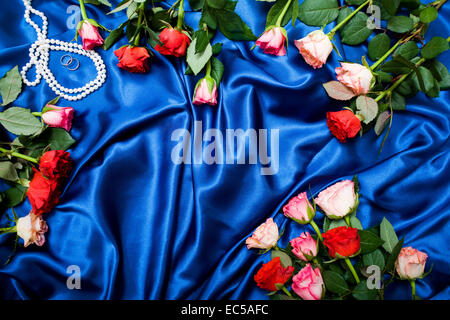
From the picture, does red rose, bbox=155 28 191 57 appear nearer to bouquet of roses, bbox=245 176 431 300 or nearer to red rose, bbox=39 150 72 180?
red rose, bbox=39 150 72 180

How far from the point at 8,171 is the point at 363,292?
33.8 inches

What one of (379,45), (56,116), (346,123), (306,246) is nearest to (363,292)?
(306,246)

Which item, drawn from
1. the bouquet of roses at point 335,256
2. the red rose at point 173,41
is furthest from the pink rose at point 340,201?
the red rose at point 173,41

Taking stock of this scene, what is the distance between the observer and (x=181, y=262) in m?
0.86

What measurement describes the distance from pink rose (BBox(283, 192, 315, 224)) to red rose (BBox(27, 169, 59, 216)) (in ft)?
1.81

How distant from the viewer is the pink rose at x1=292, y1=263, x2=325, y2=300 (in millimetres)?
739

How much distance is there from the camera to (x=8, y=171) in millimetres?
818

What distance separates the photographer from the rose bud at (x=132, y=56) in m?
0.82

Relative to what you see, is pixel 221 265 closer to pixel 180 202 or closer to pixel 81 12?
pixel 180 202

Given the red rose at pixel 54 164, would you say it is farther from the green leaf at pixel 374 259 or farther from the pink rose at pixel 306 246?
the green leaf at pixel 374 259

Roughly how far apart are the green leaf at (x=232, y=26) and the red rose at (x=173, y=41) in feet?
0.30

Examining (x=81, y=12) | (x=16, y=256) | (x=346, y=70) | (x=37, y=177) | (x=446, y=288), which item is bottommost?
(x=446, y=288)

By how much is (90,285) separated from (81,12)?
70 centimetres
